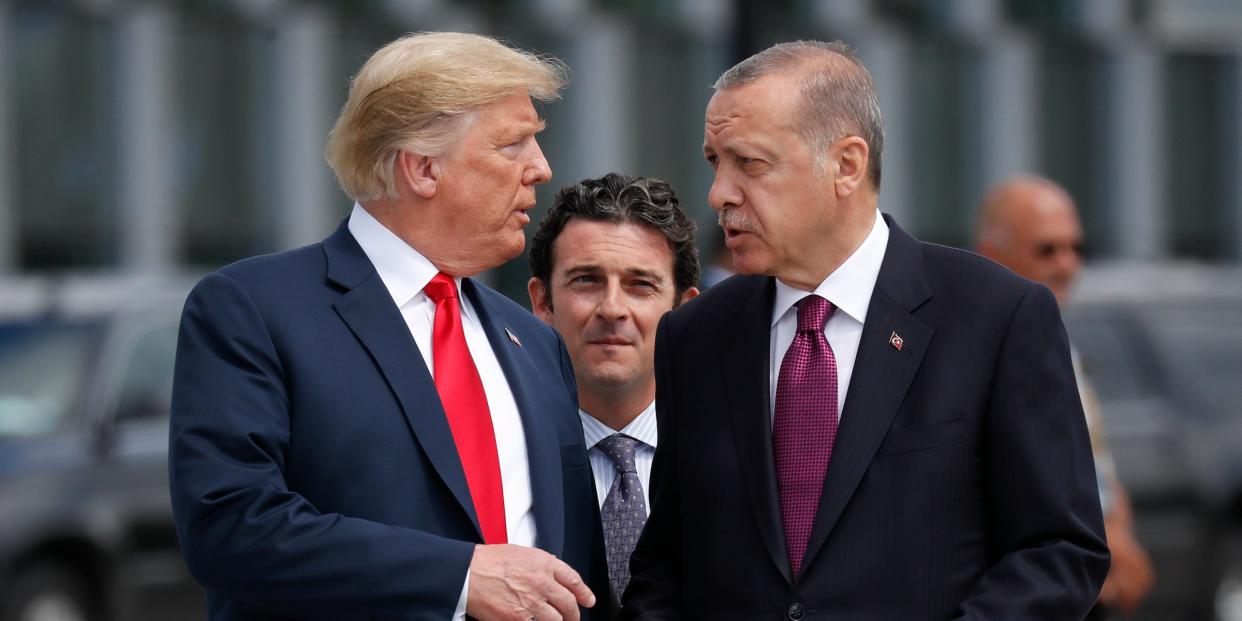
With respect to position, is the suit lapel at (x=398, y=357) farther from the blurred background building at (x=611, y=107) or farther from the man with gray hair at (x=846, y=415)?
the blurred background building at (x=611, y=107)

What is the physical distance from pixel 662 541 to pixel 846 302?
59 cm

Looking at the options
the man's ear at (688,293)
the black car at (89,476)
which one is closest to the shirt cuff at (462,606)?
the man's ear at (688,293)

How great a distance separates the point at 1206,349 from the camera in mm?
11367

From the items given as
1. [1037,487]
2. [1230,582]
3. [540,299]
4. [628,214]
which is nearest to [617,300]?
[628,214]

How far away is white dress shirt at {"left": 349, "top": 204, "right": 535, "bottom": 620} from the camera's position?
12.4 feet

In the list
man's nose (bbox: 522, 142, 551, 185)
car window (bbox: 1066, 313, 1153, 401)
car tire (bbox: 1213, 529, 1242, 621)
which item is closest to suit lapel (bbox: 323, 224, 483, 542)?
man's nose (bbox: 522, 142, 551, 185)

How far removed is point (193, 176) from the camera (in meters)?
18.7

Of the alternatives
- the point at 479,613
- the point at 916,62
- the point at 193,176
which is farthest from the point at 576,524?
the point at 916,62

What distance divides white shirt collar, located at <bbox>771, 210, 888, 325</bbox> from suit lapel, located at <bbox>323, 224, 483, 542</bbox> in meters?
0.68

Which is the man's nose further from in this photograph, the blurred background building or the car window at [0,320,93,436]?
the blurred background building

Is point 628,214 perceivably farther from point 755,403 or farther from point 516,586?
point 516,586

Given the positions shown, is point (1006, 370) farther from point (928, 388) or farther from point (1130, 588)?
point (1130, 588)

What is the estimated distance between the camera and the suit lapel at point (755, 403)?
3.66 metres

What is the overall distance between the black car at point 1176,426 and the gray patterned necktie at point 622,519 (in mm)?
6541
